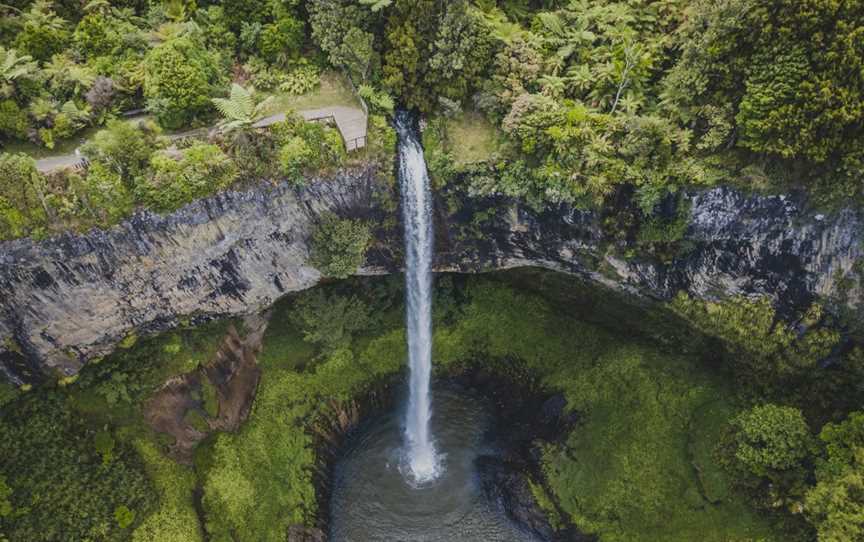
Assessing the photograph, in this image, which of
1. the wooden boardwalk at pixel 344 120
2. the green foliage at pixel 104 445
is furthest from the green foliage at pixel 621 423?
the green foliage at pixel 104 445

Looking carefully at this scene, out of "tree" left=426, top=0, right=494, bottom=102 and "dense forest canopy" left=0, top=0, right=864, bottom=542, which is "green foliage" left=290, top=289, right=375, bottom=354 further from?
"tree" left=426, top=0, right=494, bottom=102

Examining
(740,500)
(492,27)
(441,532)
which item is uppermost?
(492,27)

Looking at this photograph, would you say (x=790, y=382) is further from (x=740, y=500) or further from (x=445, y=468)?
(x=445, y=468)

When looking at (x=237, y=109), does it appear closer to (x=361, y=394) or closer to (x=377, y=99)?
(x=377, y=99)

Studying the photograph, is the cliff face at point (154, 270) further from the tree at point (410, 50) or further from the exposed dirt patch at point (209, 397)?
the tree at point (410, 50)

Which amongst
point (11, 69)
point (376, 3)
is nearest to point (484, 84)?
point (376, 3)

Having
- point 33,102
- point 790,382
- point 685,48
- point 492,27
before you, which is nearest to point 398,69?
Answer: point 492,27
